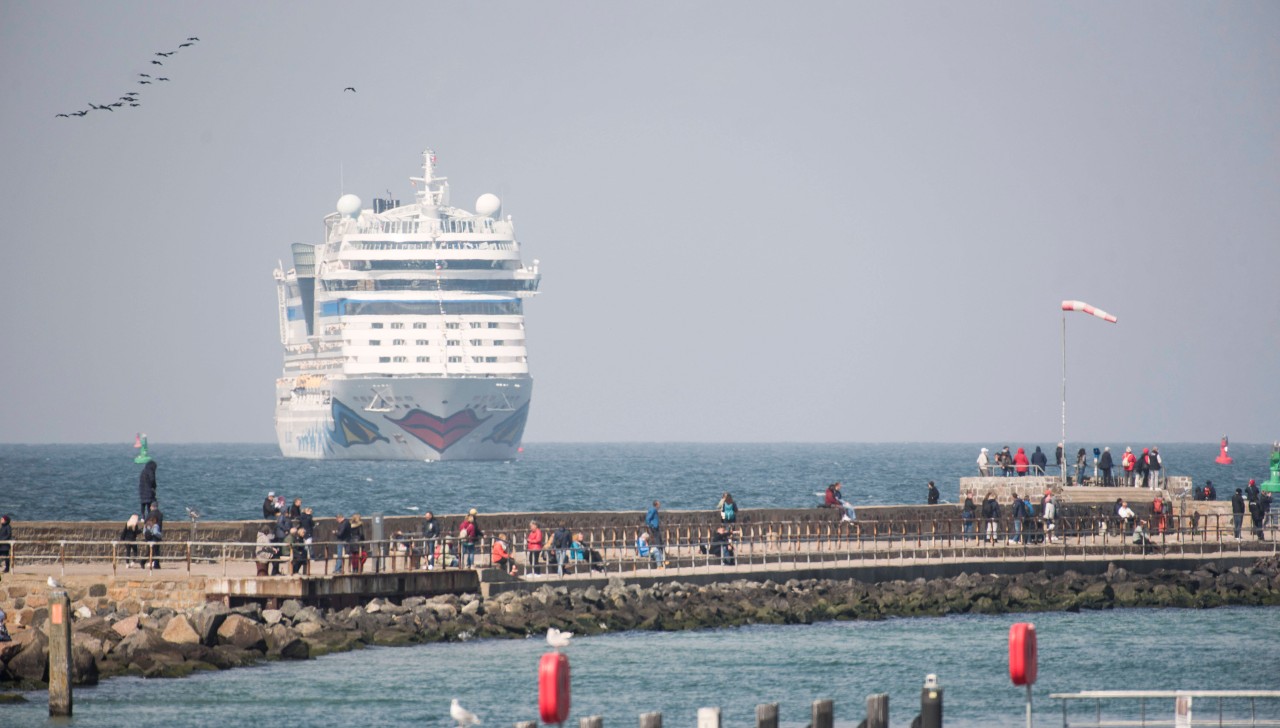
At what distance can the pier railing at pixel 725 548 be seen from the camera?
30688mm

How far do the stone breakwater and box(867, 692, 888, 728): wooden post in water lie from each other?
12.7 metres

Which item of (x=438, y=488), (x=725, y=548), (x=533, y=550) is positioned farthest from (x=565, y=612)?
(x=438, y=488)

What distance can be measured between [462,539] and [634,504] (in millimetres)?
44490

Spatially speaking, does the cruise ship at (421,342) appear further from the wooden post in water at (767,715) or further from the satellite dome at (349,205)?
the wooden post in water at (767,715)

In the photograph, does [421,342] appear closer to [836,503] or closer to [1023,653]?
[836,503]

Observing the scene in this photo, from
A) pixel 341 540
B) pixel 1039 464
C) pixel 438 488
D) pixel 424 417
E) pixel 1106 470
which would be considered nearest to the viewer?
pixel 341 540

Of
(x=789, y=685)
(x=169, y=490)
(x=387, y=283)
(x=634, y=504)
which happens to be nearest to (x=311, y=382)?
(x=387, y=283)

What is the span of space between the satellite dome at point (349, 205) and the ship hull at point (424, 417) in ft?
61.4

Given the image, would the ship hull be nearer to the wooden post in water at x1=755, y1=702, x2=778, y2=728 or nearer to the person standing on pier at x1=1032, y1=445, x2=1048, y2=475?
the person standing on pier at x1=1032, y1=445, x2=1048, y2=475

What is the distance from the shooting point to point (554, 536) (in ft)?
110

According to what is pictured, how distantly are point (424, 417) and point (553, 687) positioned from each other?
102014mm

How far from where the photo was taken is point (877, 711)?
16.6 meters

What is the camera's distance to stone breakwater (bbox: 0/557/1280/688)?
2641 centimetres

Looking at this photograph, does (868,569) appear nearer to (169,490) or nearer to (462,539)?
(462,539)
